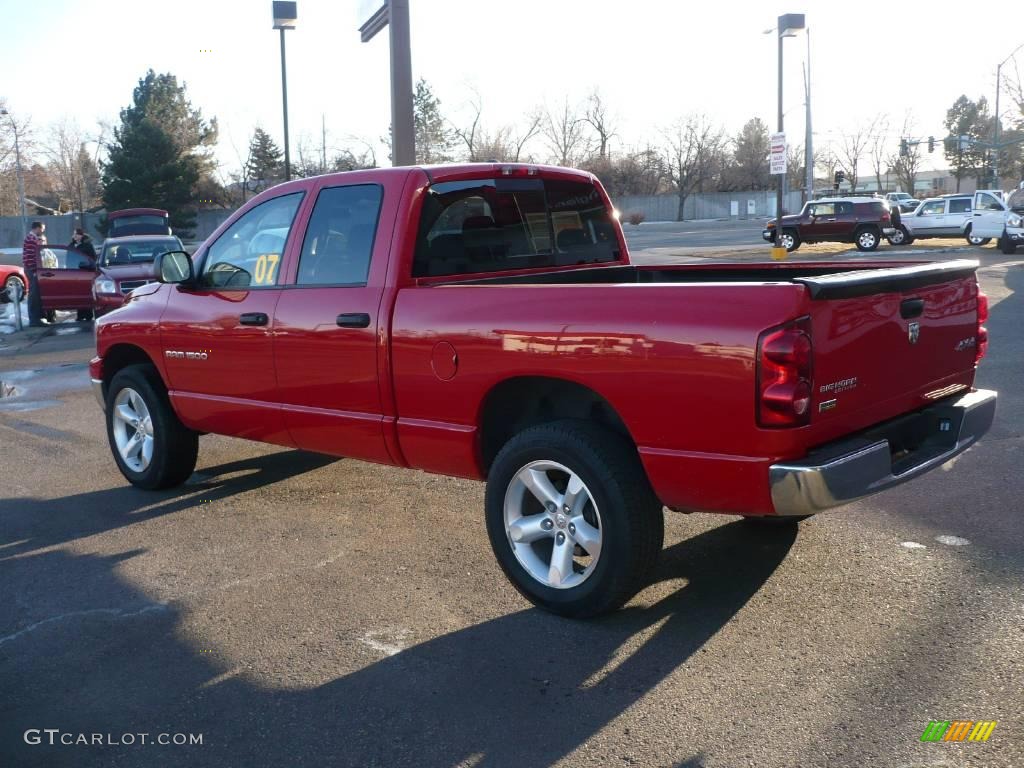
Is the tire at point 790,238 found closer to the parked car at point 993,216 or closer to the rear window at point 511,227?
the parked car at point 993,216

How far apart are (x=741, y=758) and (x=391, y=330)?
255 centimetres

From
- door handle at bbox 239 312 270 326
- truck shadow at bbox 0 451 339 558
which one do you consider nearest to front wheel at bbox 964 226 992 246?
truck shadow at bbox 0 451 339 558

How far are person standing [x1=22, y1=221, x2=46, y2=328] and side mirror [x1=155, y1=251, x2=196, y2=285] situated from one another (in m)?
13.5

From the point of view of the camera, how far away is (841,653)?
12.8ft

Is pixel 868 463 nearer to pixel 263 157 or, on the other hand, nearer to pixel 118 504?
pixel 118 504

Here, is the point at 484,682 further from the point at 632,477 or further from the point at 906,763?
the point at 906,763

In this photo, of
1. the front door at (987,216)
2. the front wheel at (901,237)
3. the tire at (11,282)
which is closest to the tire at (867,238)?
the front wheel at (901,237)

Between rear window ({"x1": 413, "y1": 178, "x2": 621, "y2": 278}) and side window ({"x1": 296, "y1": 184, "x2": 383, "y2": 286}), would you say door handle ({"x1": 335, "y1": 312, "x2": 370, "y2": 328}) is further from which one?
rear window ({"x1": 413, "y1": 178, "x2": 621, "y2": 278})

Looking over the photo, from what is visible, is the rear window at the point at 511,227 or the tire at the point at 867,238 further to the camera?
the tire at the point at 867,238

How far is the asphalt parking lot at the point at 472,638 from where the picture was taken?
3.35 meters

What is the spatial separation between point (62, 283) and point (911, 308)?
17145 mm

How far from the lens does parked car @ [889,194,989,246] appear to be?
32750 millimetres

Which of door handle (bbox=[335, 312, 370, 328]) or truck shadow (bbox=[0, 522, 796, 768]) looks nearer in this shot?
truck shadow (bbox=[0, 522, 796, 768])

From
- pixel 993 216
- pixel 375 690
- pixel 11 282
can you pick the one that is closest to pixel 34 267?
pixel 11 282
